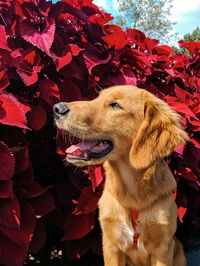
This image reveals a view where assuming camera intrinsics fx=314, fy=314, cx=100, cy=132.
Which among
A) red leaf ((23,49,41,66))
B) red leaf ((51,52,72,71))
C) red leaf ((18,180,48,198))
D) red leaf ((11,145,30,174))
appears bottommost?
red leaf ((18,180,48,198))

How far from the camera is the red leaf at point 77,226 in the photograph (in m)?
2.49

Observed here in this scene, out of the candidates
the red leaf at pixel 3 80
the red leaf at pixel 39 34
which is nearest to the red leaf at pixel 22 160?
the red leaf at pixel 3 80

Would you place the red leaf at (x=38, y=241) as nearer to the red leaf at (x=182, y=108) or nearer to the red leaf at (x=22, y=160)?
the red leaf at (x=22, y=160)

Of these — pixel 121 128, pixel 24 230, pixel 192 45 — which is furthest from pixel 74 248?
pixel 192 45

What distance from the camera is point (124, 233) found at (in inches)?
92.1

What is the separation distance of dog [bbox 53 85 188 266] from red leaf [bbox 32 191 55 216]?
38cm

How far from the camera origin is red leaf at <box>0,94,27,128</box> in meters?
1.92

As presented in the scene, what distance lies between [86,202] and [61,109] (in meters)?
0.91

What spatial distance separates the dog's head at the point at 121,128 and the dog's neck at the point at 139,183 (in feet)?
0.43

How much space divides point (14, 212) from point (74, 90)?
0.98 m

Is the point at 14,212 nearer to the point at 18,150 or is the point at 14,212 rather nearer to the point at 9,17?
the point at 18,150

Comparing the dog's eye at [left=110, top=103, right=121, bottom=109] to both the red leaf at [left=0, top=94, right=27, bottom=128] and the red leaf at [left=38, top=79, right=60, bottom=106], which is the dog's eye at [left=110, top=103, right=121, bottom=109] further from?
the red leaf at [left=0, top=94, right=27, bottom=128]

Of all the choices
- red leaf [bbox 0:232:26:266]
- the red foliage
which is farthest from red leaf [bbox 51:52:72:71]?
red leaf [bbox 0:232:26:266]

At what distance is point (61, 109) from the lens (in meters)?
2.00
